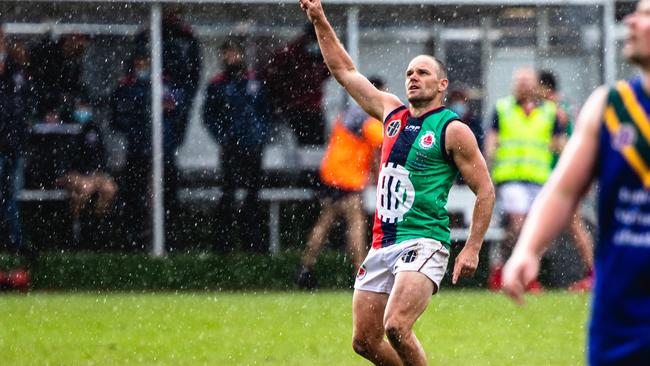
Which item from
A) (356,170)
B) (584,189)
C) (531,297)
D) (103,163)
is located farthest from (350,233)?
(584,189)

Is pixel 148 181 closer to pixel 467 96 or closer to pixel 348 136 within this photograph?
pixel 348 136

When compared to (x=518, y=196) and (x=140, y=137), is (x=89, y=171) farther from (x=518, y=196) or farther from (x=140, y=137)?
(x=518, y=196)

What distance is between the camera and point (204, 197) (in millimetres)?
16078

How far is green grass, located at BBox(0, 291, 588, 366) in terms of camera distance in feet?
32.0

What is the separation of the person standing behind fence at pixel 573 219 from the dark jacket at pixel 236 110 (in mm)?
2962

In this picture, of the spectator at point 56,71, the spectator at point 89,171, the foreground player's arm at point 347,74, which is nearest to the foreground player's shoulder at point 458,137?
the foreground player's arm at point 347,74

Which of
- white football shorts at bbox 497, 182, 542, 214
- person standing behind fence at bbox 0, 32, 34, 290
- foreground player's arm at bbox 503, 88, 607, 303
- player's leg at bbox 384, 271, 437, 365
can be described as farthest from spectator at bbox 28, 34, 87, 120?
foreground player's arm at bbox 503, 88, 607, 303

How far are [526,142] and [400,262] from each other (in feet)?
24.5

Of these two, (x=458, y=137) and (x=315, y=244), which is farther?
(x=315, y=244)

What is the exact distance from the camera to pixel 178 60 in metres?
15.8

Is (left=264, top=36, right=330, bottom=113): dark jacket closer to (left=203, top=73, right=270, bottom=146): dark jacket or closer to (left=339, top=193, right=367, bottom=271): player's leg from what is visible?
(left=203, top=73, right=270, bottom=146): dark jacket

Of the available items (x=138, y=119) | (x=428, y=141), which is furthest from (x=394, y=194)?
(x=138, y=119)

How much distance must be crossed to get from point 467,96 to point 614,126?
12.1 metres

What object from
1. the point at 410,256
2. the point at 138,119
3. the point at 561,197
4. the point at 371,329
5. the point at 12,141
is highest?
the point at 561,197
